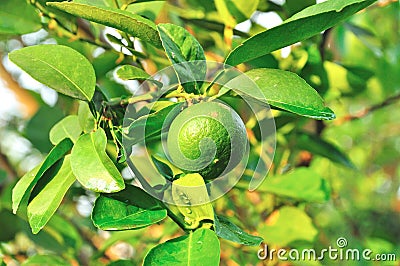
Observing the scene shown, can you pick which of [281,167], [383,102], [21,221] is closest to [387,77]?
[383,102]

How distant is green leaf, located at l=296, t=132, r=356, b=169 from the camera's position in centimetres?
84

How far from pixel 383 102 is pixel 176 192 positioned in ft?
2.18

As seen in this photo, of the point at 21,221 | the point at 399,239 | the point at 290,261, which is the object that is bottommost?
the point at 399,239

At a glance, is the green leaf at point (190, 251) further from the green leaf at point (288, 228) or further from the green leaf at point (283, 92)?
the green leaf at point (288, 228)

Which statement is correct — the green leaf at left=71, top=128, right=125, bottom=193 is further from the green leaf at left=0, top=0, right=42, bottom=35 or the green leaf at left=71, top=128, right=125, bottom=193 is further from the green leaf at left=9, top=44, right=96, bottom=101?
the green leaf at left=0, top=0, right=42, bottom=35

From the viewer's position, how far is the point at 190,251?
17.3 inches

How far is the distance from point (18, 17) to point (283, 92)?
1.28 feet

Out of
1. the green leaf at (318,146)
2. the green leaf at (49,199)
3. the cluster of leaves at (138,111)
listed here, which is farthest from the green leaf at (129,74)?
the green leaf at (318,146)

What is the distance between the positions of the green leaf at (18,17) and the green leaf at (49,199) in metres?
0.24

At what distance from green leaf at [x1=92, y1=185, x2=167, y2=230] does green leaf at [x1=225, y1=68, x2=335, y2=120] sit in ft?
0.39

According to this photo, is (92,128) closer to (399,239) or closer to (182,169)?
(182,169)

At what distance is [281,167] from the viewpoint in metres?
0.94

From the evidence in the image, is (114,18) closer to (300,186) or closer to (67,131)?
(67,131)

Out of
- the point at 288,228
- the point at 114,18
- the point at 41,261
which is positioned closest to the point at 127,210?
the point at 114,18
